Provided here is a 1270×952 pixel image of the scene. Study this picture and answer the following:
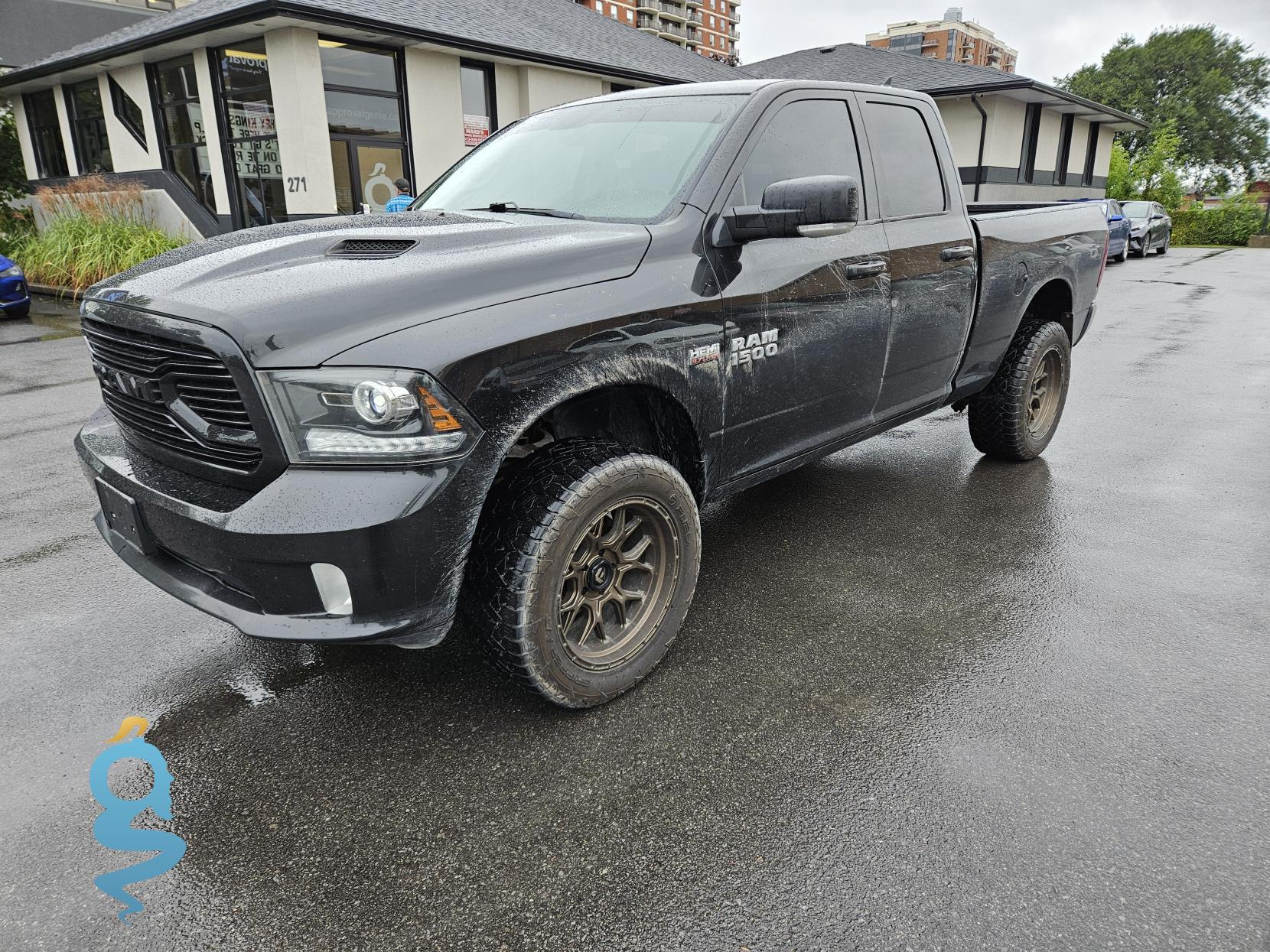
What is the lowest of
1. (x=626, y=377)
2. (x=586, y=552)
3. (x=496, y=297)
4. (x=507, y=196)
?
(x=586, y=552)

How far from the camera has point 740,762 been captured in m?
2.45

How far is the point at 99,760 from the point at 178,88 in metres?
16.8

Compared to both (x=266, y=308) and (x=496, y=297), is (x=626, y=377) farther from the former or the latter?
(x=266, y=308)

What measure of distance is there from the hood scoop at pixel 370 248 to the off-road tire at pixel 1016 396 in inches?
141

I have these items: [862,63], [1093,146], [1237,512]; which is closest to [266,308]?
[1237,512]

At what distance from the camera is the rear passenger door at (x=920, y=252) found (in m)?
3.68

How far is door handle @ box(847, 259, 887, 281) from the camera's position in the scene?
3.33 meters

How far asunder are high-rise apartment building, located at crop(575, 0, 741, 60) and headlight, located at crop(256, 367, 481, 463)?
95008 mm

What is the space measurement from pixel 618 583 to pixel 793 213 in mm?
1334

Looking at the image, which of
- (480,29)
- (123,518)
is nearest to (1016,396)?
(123,518)

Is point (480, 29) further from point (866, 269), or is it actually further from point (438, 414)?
point (438, 414)

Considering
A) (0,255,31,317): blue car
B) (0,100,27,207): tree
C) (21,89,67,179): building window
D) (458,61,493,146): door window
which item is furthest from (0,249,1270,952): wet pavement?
(0,100,27,207): tree

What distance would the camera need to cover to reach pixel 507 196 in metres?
3.38

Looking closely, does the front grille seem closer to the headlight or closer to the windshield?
the headlight
